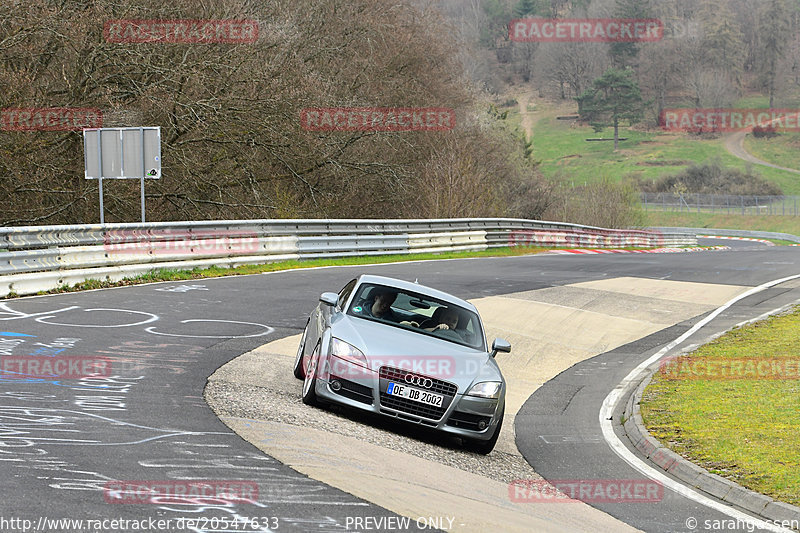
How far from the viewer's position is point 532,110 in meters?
189

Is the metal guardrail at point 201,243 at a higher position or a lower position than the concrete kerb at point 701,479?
higher

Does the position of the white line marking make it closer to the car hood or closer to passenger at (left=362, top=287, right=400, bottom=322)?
the car hood

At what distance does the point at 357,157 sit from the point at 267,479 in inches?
1131

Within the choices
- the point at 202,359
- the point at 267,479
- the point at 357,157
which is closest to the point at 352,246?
the point at 357,157

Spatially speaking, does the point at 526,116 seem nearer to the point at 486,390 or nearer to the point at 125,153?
the point at 125,153

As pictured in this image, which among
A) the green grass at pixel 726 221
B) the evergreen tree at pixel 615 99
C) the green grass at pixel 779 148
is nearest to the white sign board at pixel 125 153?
the green grass at pixel 726 221

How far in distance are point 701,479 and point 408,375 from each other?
9.20 ft

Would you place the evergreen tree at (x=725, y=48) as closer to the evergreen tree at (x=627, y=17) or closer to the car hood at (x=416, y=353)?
the evergreen tree at (x=627, y=17)

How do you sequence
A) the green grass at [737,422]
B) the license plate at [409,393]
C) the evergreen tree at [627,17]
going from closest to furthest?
1. the green grass at [737,422]
2. the license plate at [409,393]
3. the evergreen tree at [627,17]

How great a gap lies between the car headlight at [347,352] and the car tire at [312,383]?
26cm

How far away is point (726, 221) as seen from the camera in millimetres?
99188

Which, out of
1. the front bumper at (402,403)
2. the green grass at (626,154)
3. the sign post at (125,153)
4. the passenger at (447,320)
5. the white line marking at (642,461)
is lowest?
the white line marking at (642,461)

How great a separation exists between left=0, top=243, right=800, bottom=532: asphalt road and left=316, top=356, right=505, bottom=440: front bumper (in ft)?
2.46

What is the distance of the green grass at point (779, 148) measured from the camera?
142 m
